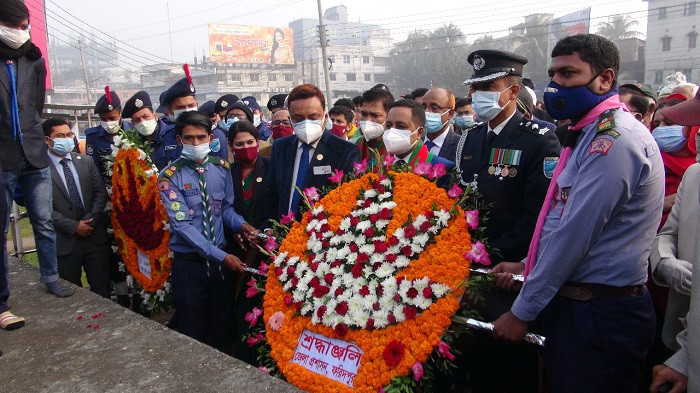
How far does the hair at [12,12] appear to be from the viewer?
3.31 metres

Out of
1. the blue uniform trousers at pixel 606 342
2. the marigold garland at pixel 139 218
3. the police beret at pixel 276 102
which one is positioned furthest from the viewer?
the police beret at pixel 276 102

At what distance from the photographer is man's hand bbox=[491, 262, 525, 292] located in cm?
261

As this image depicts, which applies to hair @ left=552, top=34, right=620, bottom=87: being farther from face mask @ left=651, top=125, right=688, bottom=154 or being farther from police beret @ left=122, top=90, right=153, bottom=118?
police beret @ left=122, top=90, right=153, bottom=118

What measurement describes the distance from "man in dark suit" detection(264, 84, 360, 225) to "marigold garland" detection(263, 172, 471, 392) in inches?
23.1

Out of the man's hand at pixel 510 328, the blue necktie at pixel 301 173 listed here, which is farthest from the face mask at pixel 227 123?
the man's hand at pixel 510 328

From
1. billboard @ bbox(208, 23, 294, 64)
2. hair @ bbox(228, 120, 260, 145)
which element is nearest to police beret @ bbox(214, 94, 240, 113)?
hair @ bbox(228, 120, 260, 145)

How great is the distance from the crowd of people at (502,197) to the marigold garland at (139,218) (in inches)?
12.1

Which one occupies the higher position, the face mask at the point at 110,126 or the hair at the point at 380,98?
the hair at the point at 380,98

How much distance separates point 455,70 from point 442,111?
43821mm

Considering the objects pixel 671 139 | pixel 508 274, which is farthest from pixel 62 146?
pixel 671 139

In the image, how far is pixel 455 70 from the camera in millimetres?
47156

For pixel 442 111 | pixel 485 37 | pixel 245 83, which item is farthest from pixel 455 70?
pixel 442 111

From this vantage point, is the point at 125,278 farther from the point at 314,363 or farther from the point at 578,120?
the point at 578,120

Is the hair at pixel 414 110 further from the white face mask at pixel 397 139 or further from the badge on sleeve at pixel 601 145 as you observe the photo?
the badge on sleeve at pixel 601 145
